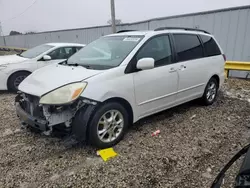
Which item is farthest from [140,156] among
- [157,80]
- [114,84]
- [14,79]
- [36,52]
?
[36,52]

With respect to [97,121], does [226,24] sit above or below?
above

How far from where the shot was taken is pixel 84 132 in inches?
109

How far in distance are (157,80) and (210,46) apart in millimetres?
1991

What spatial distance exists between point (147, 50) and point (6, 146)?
2.62 meters

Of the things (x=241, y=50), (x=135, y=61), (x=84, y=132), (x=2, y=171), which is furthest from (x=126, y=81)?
(x=241, y=50)

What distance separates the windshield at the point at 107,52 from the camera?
3.30 meters

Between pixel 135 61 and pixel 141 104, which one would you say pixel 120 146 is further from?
pixel 135 61

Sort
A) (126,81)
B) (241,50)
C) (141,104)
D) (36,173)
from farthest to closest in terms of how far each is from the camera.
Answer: (241,50)
(141,104)
(126,81)
(36,173)

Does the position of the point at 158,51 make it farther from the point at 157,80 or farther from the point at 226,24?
the point at 226,24

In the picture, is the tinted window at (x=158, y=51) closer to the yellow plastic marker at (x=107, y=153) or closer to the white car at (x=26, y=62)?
the yellow plastic marker at (x=107, y=153)

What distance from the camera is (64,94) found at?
8.95 feet

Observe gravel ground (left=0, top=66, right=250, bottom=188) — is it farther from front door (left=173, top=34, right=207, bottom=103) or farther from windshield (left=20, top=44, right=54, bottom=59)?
Result: windshield (left=20, top=44, right=54, bottom=59)

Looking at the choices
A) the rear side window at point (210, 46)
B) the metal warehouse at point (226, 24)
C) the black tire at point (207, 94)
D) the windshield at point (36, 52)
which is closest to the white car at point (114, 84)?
the rear side window at point (210, 46)

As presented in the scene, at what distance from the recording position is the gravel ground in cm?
248
